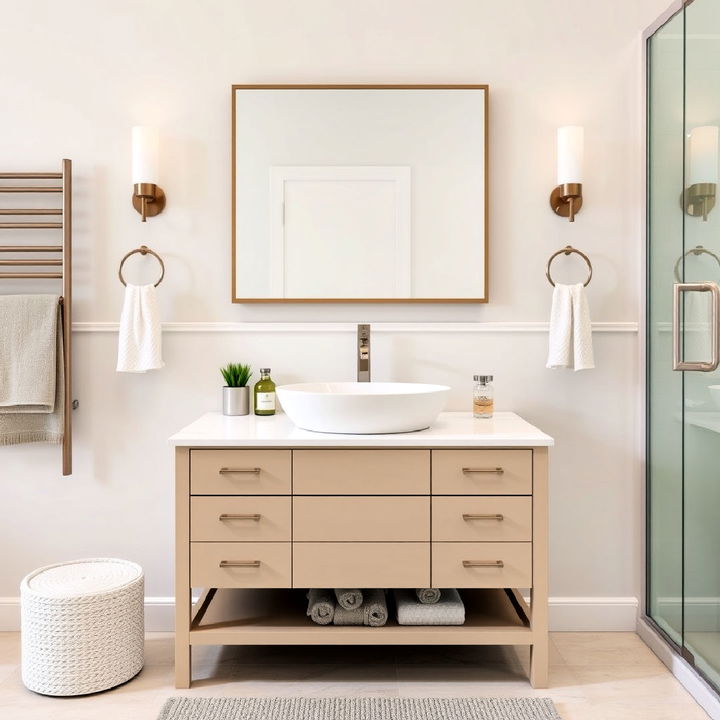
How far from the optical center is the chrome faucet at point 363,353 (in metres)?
2.32

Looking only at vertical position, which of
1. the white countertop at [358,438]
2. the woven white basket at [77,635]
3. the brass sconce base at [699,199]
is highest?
the brass sconce base at [699,199]

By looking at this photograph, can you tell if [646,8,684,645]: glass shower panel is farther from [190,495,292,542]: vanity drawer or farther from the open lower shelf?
[190,495,292,542]: vanity drawer

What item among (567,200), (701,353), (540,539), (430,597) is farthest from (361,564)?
(567,200)

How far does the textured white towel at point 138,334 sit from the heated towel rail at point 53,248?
0.18 metres

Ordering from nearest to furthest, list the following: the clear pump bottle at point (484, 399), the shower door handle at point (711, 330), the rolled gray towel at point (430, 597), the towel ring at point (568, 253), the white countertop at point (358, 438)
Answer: the shower door handle at point (711, 330) < the white countertop at point (358, 438) < the rolled gray towel at point (430, 597) < the clear pump bottle at point (484, 399) < the towel ring at point (568, 253)

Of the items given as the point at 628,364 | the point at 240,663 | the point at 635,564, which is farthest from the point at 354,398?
the point at 635,564

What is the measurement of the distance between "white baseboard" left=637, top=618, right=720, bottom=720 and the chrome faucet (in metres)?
1.21

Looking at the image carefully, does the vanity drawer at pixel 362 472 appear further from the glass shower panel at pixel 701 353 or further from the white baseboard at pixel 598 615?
the white baseboard at pixel 598 615

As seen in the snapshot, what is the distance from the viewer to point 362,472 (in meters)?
1.93

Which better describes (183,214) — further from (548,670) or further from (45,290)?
(548,670)

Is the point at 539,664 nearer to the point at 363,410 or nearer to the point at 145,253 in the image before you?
the point at 363,410

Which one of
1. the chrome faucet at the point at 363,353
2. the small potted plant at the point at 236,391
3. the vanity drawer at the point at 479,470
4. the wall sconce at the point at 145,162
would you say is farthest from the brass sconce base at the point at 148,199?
the vanity drawer at the point at 479,470

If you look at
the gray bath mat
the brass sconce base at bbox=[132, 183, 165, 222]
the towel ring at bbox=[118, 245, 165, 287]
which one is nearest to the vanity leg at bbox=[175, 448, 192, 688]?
the gray bath mat

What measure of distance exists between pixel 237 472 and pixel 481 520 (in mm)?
673
